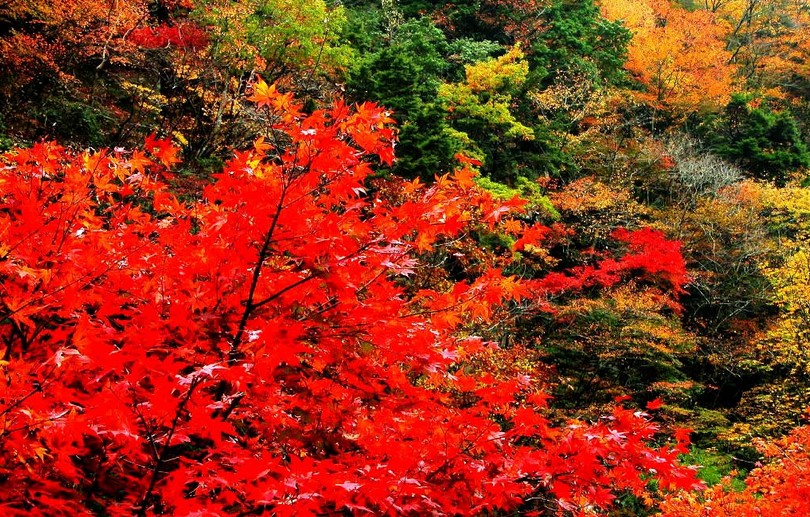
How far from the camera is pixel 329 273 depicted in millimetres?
2754

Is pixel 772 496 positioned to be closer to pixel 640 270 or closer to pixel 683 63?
pixel 640 270

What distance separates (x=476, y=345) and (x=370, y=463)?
1.11 meters

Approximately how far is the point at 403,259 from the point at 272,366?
100cm

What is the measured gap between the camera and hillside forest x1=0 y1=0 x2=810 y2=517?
2.81 meters

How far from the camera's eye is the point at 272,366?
248 centimetres

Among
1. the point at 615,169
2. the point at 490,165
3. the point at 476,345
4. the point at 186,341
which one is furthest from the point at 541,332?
the point at 186,341

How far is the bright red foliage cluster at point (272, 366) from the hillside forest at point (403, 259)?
0.02 metres

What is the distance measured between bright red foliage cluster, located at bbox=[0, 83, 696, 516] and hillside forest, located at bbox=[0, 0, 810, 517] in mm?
25

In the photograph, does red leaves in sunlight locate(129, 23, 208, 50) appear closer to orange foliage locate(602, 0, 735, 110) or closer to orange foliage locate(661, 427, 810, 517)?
orange foliage locate(661, 427, 810, 517)

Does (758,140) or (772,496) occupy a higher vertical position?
(758,140)

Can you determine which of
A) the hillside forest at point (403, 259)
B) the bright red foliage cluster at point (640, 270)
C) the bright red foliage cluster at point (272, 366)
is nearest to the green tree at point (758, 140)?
the hillside forest at point (403, 259)

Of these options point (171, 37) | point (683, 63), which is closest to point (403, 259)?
point (171, 37)

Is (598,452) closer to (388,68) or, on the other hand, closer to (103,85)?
(388,68)

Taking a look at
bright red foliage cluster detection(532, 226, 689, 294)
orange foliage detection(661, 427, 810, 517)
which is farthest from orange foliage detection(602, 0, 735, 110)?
orange foliage detection(661, 427, 810, 517)
